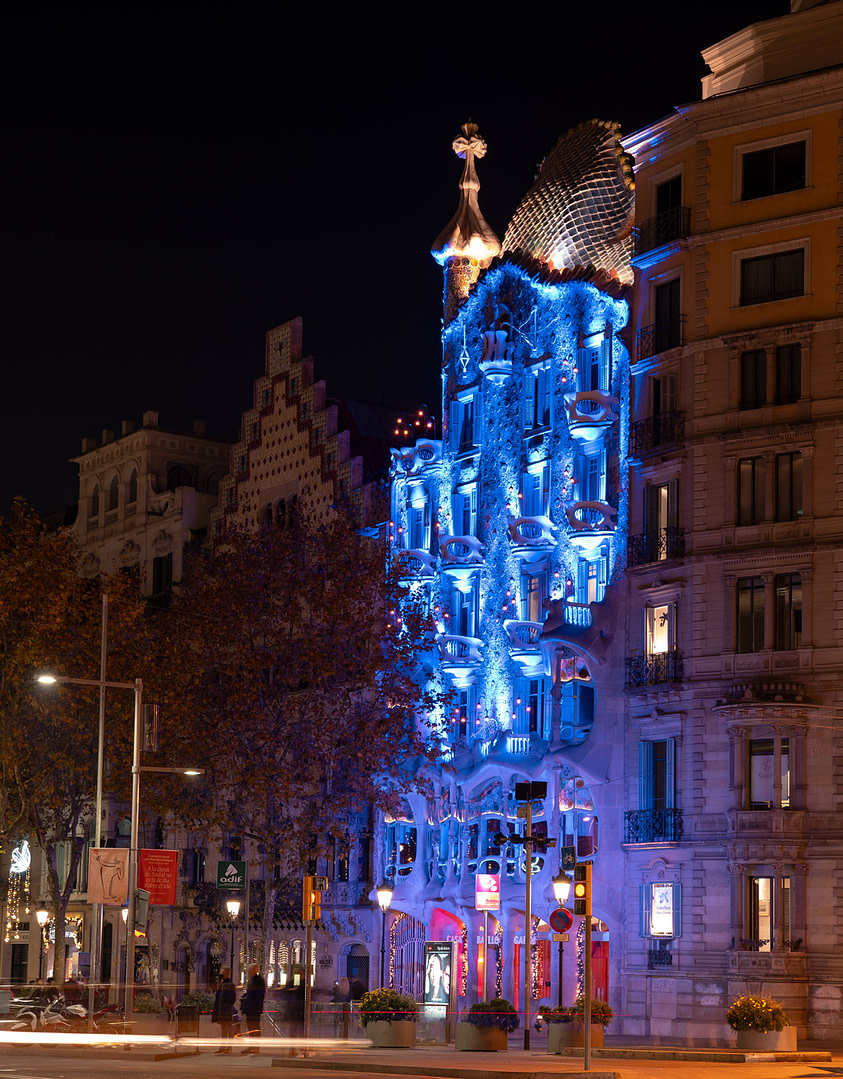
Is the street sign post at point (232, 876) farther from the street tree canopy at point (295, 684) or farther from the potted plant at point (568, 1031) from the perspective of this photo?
the potted plant at point (568, 1031)

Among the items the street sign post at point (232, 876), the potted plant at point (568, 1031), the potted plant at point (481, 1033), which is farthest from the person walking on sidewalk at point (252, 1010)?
the potted plant at point (568, 1031)

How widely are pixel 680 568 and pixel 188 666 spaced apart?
16.9m

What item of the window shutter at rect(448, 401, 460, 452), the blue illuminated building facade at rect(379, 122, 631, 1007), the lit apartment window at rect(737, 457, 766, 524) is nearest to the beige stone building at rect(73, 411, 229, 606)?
the blue illuminated building facade at rect(379, 122, 631, 1007)

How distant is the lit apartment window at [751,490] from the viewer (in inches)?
1945

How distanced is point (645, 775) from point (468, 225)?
21341mm

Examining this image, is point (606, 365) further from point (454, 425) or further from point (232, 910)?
point (232, 910)

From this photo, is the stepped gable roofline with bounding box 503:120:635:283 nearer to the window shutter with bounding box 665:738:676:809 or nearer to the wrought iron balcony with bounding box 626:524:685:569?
the wrought iron balcony with bounding box 626:524:685:569

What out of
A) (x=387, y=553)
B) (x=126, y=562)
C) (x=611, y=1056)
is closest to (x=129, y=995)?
(x=611, y=1056)

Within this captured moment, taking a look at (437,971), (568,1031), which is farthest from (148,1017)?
(568,1031)

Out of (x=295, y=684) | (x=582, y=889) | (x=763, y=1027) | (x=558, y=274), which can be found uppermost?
(x=558, y=274)

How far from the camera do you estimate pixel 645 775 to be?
167 feet

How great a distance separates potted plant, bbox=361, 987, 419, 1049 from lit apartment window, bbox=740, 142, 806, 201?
2451cm

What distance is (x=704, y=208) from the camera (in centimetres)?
5169

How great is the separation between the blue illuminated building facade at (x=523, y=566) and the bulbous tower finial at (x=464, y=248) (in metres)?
0.07
